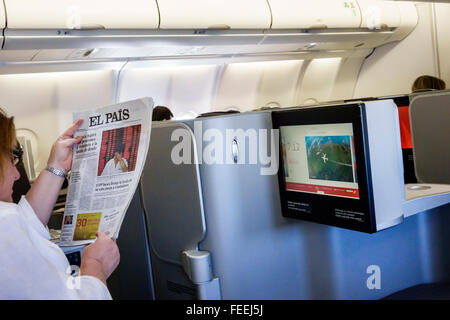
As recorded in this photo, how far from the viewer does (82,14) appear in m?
4.34

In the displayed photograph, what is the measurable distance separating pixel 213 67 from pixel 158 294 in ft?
19.2

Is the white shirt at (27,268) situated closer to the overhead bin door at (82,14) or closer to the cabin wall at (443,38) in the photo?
the overhead bin door at (82,14)

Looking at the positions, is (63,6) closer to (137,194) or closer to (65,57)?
(65,57)

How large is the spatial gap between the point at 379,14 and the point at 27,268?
21.4 ft

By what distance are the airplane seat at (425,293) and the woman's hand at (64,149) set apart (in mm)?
1241

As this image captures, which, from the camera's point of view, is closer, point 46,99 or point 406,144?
point 406,144

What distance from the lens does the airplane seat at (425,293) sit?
6.33 ft

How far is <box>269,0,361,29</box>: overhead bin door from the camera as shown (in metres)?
5.79

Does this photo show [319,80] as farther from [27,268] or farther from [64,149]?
[27,268]

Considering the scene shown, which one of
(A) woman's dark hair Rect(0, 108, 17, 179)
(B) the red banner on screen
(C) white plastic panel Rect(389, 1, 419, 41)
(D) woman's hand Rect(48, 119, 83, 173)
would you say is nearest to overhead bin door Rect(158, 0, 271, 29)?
(C) white plastic panel Rect(389, 1, 419, 41)

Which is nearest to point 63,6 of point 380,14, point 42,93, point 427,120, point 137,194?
point 42,93

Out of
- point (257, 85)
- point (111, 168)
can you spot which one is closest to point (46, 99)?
point (257, 85)

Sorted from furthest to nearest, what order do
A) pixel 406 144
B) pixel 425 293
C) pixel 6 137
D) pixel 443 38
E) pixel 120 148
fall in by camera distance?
pixel 443 38 → pixel 406 144 → pixel 425 293 → pixel 120 148 → pixel 6 137

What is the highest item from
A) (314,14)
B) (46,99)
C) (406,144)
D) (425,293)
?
(314,14)
